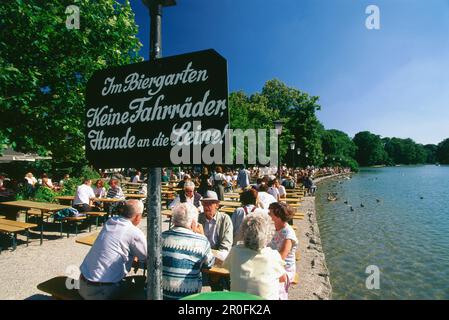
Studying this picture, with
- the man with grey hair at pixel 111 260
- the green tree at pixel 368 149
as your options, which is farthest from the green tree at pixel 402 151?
the man with grey hair at pixel 111 260

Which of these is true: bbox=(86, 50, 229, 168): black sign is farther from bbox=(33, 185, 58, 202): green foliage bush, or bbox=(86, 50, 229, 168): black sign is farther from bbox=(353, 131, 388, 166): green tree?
bbox=(353, 131, 388, 166): green tree

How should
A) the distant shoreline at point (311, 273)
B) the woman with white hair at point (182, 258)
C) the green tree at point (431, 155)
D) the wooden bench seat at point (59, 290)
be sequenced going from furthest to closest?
the green tree at point (431, 155) → the distant shoreline at point (311, 273) → the wooden bench seat at point (59, 290) → the woman with white hair at point (182, 258)

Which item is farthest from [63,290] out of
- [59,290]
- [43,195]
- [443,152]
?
[443,152]

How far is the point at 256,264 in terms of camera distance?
282 centimetres

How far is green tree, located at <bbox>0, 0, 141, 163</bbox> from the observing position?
7.42 meters

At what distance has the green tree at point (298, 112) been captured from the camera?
47.5m

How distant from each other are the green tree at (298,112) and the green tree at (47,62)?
37989 millimetres

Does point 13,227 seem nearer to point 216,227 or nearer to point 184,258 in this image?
point 216,227

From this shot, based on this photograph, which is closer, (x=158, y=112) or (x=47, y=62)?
(x=158, y=112)

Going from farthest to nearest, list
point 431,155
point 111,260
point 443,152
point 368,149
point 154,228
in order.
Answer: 1. point 431,155
2. point 443,152
3. point 368,149
4. point 111,260
5. point 154,228

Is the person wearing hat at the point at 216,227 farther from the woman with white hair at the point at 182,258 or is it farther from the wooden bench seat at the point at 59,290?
the wooden bench seat at the point at 59,290

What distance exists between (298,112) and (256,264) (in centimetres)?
4847

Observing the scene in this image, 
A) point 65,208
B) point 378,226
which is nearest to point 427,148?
point 378,226
